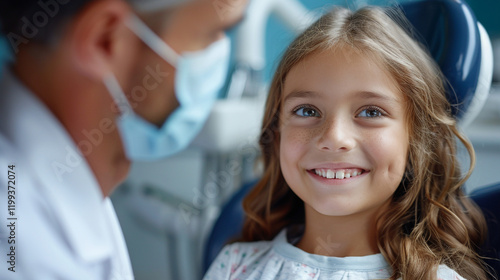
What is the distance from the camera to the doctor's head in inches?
21.6

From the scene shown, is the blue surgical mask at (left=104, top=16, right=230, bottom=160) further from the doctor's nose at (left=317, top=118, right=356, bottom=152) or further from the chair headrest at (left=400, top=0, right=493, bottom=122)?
the chair headrest at (left=400, top=0, right=493, bottom=122)

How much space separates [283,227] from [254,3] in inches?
21.1

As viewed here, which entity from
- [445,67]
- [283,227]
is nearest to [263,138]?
[283,227]

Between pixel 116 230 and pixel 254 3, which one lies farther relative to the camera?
pixel 254 3

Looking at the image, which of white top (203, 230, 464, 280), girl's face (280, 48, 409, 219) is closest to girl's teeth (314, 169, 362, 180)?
girl's face (280, 48, 409, 219)

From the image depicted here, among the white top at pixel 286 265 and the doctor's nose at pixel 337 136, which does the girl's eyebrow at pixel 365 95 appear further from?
the white top at pixel 286 265

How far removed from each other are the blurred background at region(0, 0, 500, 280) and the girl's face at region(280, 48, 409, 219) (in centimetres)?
17

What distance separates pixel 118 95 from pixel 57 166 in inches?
A: 4.2

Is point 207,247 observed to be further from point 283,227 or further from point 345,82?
point 345,82

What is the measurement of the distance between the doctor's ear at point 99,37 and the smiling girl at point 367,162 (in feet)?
0.82

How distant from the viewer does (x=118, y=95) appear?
24.4 inches

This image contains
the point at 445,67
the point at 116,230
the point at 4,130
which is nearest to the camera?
the point at 4,130

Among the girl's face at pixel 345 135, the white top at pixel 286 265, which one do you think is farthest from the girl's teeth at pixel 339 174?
the white top at pixel 286 265

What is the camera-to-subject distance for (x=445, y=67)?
800mm
